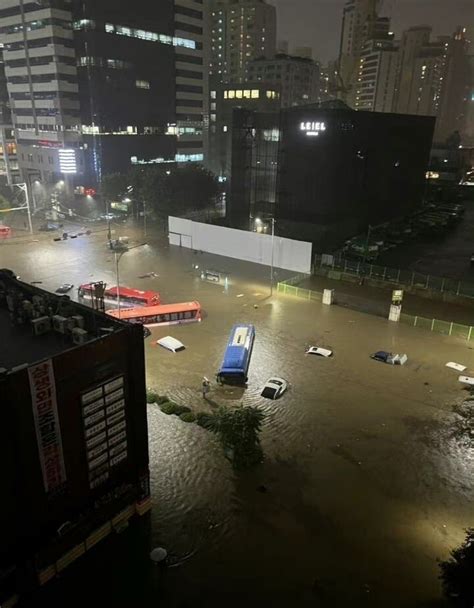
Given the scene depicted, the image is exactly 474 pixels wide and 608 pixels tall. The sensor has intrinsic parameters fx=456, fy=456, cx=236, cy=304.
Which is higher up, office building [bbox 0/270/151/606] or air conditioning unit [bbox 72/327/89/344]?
air conditioning unit [bbox 72/327/89/344]

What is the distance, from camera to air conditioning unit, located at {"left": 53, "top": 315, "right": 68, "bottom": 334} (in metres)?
18.6

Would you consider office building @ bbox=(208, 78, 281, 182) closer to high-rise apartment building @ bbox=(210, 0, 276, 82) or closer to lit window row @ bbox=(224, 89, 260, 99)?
lit window row @ bbox=(224, 89, 260, 99)

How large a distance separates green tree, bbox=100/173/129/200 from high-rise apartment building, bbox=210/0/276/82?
4625 inches

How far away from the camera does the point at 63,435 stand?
1598 centimetres

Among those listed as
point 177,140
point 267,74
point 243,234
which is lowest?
point 243,234

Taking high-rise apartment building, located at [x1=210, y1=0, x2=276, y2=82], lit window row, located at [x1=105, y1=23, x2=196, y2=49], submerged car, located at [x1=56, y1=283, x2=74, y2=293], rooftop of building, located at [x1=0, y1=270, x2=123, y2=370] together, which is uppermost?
high-rise apartment building, located at [x1=210, y1=0, x2=276, y2=82]

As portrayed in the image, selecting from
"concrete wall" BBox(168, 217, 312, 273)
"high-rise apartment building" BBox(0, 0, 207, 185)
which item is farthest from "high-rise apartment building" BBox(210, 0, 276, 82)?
"concrete wall" BBox(168, 217, 312, 273)

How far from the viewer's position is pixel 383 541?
19312mm

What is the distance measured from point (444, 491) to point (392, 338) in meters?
17.3

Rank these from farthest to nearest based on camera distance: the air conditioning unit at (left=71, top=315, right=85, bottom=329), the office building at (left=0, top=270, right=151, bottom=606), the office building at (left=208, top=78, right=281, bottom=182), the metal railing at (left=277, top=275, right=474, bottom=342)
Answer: the office building at (left=208, top=78, right=281, bottom=182) < the metal railing at (left=277, top=275, right=474, bottom=342) < the air conditioning unit at (left=71, top=315, right=85, bottom=329) < the office building at (left=0, top=270, right=151, bottom=606)

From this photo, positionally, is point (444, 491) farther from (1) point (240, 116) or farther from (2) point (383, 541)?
(1) point (240, 116)

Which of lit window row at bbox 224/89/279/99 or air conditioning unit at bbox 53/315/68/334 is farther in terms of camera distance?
lit window row at bbox 224/89/279/99

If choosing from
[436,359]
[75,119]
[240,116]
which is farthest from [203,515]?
[75,119]

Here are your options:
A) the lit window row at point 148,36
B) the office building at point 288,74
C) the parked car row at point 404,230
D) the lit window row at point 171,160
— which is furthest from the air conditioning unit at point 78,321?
the office building at point 288,74
